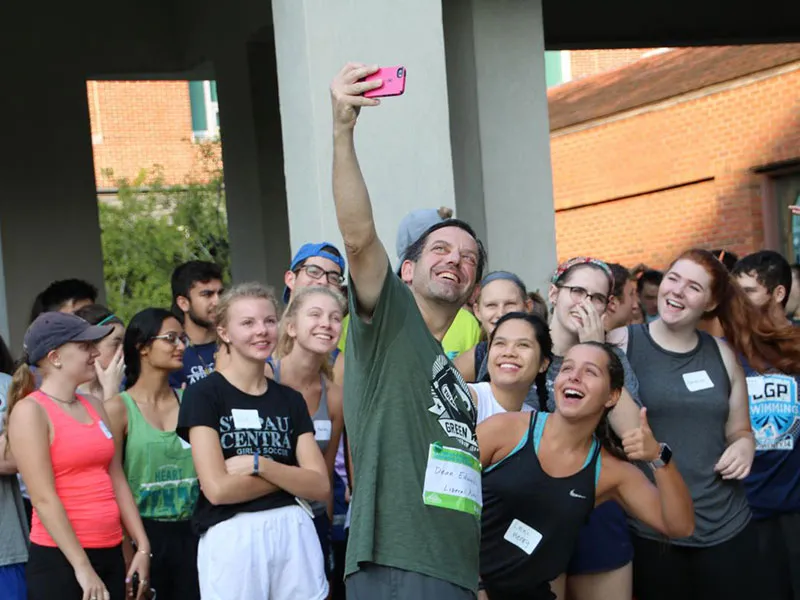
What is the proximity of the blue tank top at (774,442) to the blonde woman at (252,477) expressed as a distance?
2229 millimetres

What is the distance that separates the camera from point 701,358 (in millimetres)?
5574

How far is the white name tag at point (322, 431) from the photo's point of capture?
5.41 meters

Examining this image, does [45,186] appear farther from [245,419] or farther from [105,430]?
[245,419]

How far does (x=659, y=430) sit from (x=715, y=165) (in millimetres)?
14881

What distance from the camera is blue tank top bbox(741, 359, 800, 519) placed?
590cm

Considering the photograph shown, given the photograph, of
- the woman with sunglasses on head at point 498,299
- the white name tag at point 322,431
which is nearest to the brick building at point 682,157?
the woman with sunglasses on head at point 498,299

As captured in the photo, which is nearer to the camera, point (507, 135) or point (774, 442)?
point (774, 442)

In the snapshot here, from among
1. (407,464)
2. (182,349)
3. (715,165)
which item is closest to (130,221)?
(715,165)

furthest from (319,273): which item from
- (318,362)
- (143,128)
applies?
(143,128)

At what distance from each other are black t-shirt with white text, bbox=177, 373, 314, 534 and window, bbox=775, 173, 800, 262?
47.7 ft

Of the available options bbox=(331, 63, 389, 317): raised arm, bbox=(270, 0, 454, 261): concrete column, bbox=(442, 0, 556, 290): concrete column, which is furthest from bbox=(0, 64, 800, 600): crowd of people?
bbox=(442, 0, 556, 290): concrete column

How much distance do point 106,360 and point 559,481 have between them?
2.65 m

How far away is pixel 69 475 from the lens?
5055 millimetres

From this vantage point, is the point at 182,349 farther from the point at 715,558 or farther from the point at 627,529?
the point at 715,558
